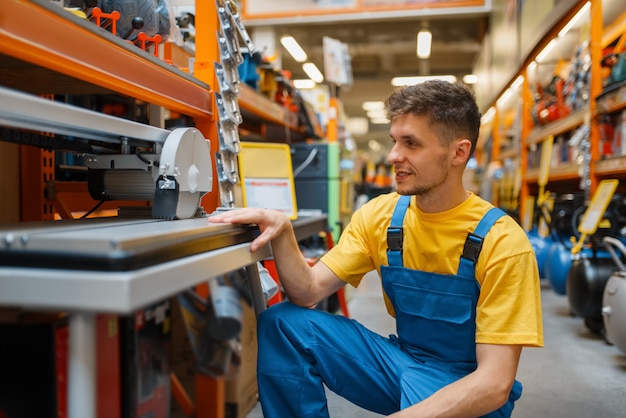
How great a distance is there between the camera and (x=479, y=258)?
1349 millimetres

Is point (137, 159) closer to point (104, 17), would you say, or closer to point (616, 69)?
point (104, 17)

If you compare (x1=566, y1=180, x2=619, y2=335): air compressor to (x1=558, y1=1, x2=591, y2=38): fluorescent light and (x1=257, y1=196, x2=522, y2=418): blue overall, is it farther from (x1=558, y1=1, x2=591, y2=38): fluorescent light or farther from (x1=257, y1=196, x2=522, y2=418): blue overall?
(x1=257, y1=196, x2=522, y2=418): blue overall

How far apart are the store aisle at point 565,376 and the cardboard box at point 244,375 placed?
17.6 inches

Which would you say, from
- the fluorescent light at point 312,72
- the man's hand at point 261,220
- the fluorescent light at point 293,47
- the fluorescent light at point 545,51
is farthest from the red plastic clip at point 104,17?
the fluorescent light at point 312,72

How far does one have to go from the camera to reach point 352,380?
1462 mm

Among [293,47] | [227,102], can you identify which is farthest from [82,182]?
[293,47]

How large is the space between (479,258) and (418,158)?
0.30 m

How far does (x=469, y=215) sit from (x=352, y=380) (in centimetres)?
55

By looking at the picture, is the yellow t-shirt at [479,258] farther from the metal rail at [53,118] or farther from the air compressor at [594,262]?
the air compressor at [594,262]

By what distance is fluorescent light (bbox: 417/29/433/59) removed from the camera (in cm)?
895

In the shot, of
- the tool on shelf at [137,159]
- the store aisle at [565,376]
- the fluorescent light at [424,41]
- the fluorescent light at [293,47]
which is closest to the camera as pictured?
the tool on shelf at [137,159]

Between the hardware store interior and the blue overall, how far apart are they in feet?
0.34

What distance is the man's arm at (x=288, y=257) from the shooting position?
1.23 meters

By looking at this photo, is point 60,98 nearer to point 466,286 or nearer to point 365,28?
point 466,286
